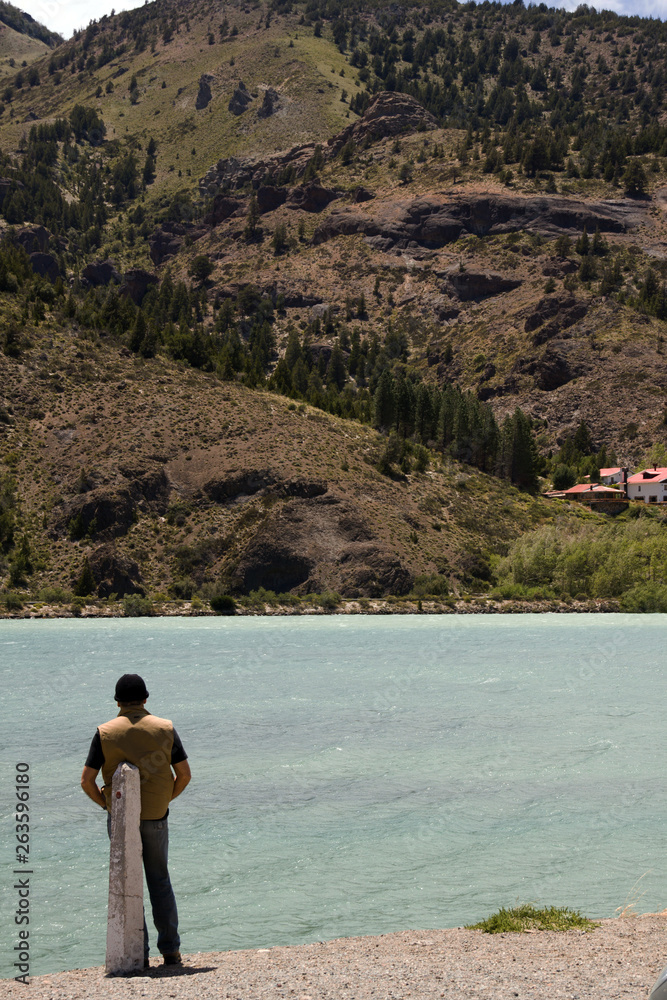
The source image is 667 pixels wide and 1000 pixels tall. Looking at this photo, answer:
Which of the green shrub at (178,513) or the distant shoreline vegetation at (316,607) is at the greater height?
the green shrub at (178,513)

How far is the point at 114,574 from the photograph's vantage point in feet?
272

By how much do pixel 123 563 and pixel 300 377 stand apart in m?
77.4

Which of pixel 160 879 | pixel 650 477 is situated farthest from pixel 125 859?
pixel 650 477

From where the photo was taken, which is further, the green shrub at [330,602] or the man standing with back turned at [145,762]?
the green shrub at [330,602]

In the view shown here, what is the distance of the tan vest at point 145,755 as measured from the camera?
10086mm

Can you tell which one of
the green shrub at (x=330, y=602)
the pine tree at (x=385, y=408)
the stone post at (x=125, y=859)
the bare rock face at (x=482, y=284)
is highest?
the bare rock face at (x=482, y=284)

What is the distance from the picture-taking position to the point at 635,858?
18.2 m

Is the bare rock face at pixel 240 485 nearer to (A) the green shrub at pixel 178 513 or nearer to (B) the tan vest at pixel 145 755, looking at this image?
(A) the green shrub at pixel 178 513

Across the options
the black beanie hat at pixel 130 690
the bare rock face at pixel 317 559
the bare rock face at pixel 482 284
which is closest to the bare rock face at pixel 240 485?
the bare rock face at pixel 317 559

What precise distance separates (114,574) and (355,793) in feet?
206

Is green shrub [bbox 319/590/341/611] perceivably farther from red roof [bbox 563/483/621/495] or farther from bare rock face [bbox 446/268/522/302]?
bare rock face [bbox 446/268/522/302]

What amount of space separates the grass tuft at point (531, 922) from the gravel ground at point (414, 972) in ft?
0.99

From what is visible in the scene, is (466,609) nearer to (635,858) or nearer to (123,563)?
(123,563)

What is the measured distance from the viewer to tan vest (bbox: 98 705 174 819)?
33.1 feet
